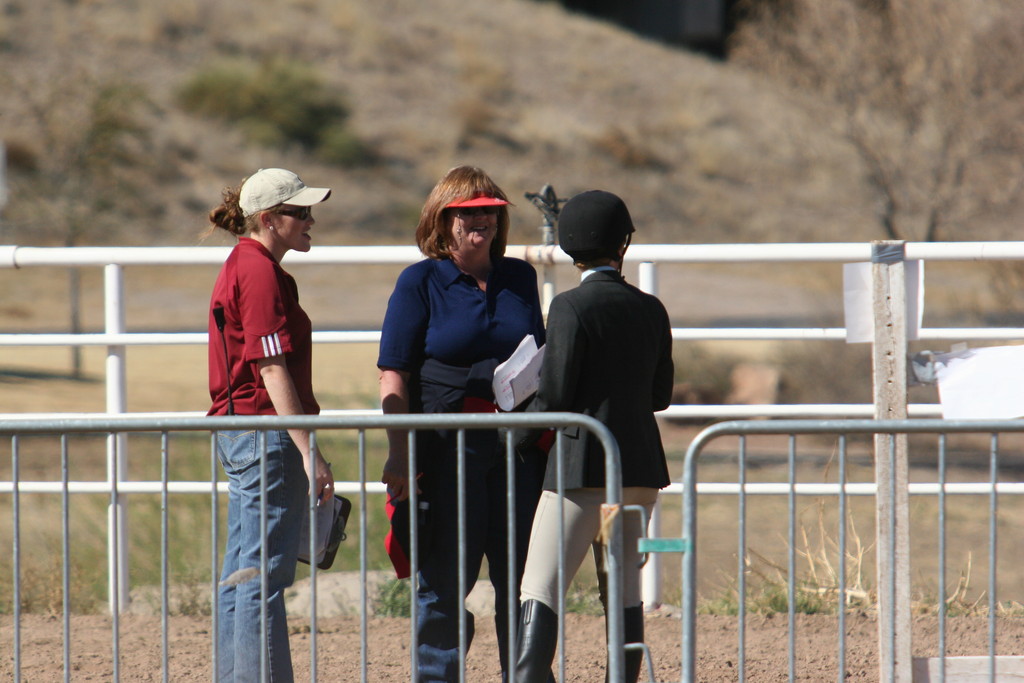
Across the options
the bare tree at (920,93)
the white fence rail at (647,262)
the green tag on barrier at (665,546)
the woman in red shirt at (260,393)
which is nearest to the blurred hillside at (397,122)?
the bare tree at (920,93)

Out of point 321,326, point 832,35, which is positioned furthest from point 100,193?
point 832,35

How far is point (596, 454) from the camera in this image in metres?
3.46

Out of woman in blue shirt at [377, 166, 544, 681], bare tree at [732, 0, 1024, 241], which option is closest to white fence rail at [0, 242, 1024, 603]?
woman in blue shirt at [377, 166, 544, 681]

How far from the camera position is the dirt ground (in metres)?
4.76

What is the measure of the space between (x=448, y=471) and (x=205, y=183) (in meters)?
28.5

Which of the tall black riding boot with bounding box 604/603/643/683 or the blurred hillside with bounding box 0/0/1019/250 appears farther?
the blurred hillside with bounding box 0/0/1019/250

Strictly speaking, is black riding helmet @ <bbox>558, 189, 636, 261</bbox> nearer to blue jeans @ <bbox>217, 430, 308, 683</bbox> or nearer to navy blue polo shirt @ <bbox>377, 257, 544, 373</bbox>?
navy blue polo shirt @ <bbox>377, 257, 544, 373</bbox>

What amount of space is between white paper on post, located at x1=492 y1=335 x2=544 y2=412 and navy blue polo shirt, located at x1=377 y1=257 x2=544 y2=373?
0.43 feet

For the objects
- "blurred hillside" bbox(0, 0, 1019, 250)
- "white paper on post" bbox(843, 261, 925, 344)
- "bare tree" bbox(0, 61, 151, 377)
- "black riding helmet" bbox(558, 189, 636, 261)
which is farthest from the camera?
"blurred hillside" bbox(0, 0, 1019, 250)

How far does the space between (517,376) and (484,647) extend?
1.90 m

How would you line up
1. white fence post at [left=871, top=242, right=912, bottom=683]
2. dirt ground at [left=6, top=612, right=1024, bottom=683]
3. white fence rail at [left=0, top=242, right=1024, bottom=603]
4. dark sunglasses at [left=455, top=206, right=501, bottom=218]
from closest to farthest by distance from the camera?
1. dark sunglasses at [left=455, top=206, right=501, bottom=218]
2. white fence post at [left=871, top=242, right=912, bottom=683]
3. dirt ground at [left=6, top=612, right=1024, bottom=683]
4. white fence rail at [left=0, top=242, right=1024, bottom=603]

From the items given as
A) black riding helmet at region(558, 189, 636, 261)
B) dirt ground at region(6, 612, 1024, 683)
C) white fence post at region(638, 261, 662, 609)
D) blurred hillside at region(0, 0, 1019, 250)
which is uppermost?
blurred hillside at region(0, 0, 1019, 250)

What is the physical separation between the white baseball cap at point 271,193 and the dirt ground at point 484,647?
1.95 meters

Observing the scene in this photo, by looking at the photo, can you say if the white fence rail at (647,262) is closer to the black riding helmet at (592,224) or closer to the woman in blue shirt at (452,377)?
the woman in blue shirt at (452,377)
